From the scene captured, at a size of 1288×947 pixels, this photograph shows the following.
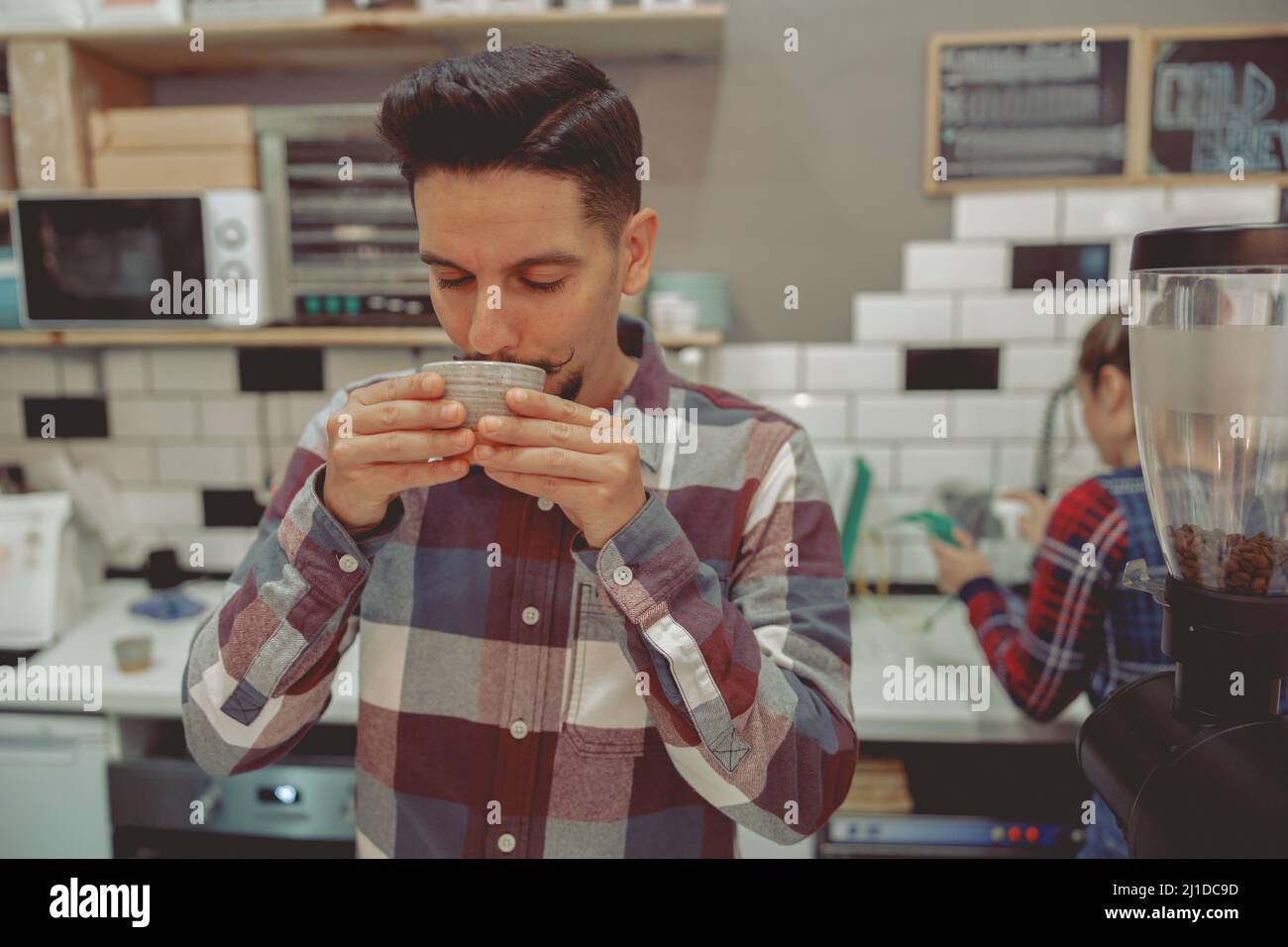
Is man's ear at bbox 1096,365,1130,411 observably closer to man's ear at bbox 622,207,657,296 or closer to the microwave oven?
man's ear at bbox 622,207,657,296

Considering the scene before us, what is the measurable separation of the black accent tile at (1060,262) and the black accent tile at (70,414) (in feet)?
7.67

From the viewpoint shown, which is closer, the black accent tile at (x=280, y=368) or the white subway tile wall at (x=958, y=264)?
the white subway tile wall at (x=958, y=264)

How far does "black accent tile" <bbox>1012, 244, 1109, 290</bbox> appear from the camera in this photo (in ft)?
7.23

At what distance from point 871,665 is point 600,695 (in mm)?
1115

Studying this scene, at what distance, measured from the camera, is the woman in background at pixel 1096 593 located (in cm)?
140

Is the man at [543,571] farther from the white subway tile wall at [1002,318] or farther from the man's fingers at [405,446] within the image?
the white subway tile wall at [1002,318]

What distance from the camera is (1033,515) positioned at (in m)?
1.93

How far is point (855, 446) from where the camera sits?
233cm

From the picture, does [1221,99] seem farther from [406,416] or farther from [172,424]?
[172,424]

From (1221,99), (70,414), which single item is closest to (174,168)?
(70,414)

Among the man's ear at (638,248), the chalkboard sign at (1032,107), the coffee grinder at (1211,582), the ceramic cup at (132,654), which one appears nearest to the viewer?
the coffee grinder at (1211,582)

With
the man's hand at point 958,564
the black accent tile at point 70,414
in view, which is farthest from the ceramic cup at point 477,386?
the black accent tile at point 70,414

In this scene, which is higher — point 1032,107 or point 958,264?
point 1032,107

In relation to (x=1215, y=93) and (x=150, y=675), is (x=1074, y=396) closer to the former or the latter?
(x=1215, y=93)
